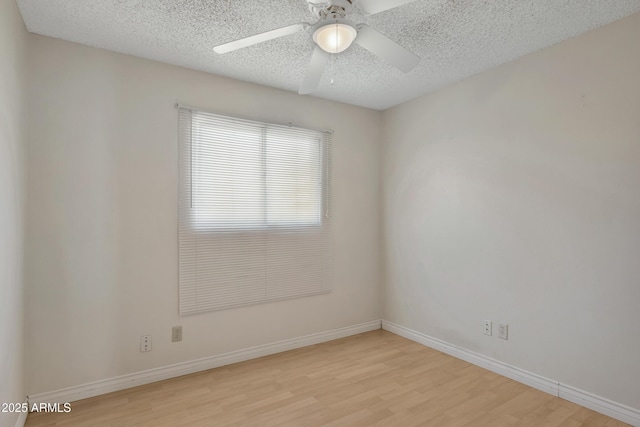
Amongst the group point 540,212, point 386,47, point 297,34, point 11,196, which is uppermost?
point 297,34

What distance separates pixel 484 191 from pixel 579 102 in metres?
0.91

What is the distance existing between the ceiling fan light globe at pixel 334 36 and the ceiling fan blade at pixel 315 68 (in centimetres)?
11

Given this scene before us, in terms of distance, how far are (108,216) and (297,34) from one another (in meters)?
1.90

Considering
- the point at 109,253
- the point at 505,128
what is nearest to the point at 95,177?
the point at 109,253

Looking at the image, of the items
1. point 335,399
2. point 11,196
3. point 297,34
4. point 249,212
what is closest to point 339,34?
point 297,34

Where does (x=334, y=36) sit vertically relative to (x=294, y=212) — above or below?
above

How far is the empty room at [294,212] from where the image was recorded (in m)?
2.12

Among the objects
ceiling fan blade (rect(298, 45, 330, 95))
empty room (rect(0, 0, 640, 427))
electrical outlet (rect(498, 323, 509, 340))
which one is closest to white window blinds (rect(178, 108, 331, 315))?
empty room (rect(0, 0, 640, 427))

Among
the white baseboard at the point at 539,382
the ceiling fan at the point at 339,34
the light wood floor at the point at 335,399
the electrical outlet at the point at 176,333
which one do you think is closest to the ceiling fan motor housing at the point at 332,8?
the ceiling fan at the point at 339,34

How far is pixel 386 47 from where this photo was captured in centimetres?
187

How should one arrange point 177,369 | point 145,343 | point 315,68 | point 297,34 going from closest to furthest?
point 315,68, point 297,34, point 145,343, point 177,369

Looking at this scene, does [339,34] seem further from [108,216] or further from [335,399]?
[335,399]

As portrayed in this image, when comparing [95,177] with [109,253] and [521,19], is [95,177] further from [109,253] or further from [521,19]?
[521,19]

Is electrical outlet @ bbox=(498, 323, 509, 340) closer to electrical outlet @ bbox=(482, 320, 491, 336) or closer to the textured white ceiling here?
electrical outlet @ bbox=(482, 320, 491, 336)
